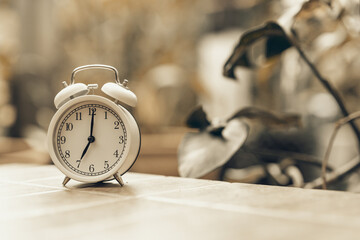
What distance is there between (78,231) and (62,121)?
414 millimetres

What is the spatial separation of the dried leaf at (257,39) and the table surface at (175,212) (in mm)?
439

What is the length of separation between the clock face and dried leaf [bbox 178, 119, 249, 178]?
0.71ft

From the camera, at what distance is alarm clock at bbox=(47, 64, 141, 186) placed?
0.88 m

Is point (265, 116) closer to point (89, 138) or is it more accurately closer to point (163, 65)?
point (89, 138)

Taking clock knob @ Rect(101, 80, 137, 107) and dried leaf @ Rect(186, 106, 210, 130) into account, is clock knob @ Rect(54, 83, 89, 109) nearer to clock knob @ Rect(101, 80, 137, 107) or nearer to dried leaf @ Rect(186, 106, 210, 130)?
clock knob @ Rect(101, 80, 137, 107)

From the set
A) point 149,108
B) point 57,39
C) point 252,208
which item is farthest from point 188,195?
point 57,39

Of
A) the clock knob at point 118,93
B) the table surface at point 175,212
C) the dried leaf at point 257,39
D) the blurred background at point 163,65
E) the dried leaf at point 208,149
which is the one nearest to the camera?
the table surface at point 175,212

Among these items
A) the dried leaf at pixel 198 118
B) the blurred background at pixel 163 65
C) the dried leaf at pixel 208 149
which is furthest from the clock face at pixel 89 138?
the blurred background at pixel 163 65

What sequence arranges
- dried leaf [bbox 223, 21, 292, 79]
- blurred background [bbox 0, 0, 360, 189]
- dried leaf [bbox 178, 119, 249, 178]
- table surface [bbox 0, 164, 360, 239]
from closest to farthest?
table surface [bbox 0, 164, 360, 239], dried leaf [bbox 178, 119, 249, 178], dried leaf [bbox 223, 21, 292, 79], blurred background [bbox 0, 0, 360, 189]

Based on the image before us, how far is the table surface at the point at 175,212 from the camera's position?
517 mm

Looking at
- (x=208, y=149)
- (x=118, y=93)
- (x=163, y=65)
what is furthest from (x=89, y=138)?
(x=163, y=65)

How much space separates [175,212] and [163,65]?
2.45 metres

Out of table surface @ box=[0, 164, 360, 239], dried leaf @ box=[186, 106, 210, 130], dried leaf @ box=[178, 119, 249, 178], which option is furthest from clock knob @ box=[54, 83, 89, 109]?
dried leaf @ box=[186, 106, 210, 130]

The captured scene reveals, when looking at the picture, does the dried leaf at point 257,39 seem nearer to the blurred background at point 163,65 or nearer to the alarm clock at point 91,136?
the blurred background at point 163,65
